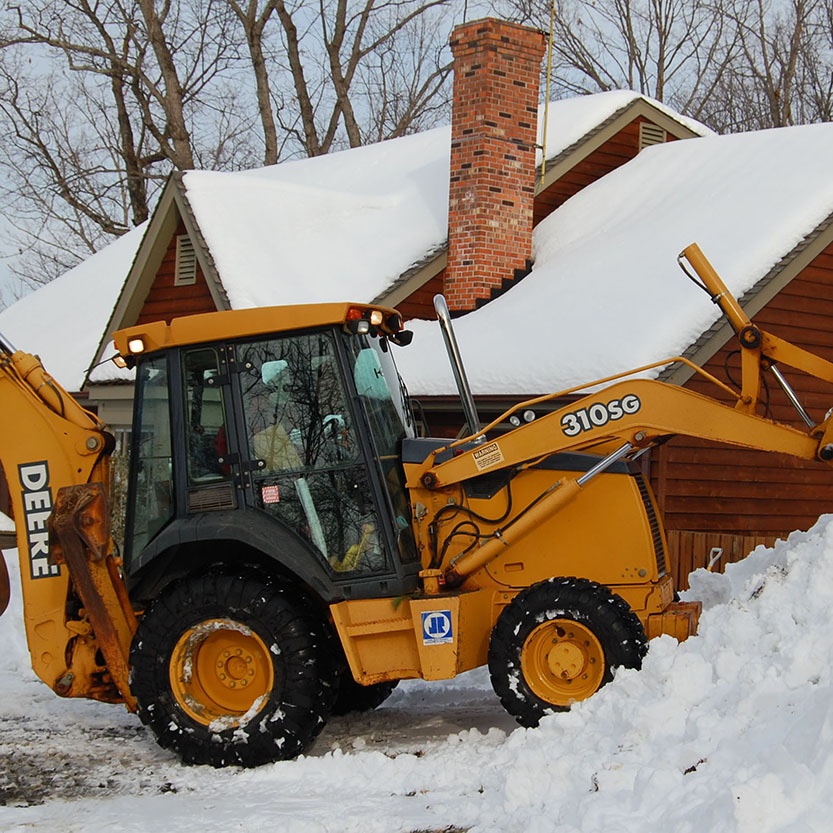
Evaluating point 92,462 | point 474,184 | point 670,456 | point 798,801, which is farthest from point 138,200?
point 798,801

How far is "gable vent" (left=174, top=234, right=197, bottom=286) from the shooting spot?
15.9 metres

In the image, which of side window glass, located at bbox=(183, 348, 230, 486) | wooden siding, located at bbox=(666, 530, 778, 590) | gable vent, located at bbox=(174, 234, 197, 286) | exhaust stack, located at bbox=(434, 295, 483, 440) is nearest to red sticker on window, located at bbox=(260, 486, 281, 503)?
side window glass, located at bbox=(183, 348, 230, 486)

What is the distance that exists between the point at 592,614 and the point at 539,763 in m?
0.98

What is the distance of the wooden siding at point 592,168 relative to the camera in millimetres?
16812

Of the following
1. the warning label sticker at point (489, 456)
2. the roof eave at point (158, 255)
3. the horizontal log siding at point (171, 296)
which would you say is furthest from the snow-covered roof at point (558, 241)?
the warning label sticker at point (489, 456)

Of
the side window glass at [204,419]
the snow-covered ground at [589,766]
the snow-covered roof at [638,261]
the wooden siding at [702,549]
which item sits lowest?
the snow-covered ground at [589,766]

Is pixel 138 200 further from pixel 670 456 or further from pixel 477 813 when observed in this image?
pixel 477 813

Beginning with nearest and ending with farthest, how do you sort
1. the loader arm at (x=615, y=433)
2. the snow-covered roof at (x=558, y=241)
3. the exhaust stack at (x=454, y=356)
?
the loader arm at (x=615, y=433) < the exhaust stack at (x=454, y=356) < the snow-covered roof at (x=558, y=241)

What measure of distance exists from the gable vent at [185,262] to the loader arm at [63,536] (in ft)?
29.1

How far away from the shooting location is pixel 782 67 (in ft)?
106

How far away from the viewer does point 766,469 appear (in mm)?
13117

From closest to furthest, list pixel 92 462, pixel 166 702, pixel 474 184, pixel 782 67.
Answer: pixel 166 702 → pixel 92 462 → pixel 474 184 → pixel 782 67

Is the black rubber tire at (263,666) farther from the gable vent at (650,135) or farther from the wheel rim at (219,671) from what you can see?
the gable vent at (650,135)

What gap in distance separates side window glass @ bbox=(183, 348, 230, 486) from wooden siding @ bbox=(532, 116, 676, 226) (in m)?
10.5
